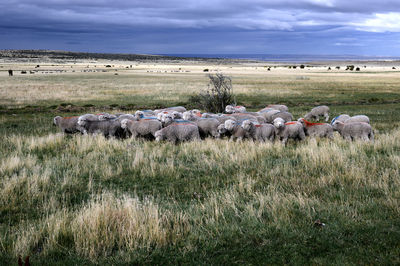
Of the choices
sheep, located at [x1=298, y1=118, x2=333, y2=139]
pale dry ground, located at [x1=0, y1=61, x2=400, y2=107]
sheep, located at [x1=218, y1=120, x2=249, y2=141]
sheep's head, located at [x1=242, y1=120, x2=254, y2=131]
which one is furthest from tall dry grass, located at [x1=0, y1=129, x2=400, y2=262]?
pale dry ground, located at [x1=0, y1=61, x2=400, y2=107]

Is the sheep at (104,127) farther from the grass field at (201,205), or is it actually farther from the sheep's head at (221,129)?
the sheep's head at (221,129)

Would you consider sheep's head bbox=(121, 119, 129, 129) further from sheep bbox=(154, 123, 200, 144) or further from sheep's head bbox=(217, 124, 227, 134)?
sheep's head bbox=(217, 124, 227, 134)

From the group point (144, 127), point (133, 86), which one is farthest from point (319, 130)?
point (133, 86)

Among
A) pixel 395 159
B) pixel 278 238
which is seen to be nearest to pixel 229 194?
pixel 278 238

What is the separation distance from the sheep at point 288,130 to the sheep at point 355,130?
66.6 inches

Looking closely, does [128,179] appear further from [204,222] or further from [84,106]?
[84,106]

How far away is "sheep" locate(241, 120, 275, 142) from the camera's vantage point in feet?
42.4

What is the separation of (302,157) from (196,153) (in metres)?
3.31

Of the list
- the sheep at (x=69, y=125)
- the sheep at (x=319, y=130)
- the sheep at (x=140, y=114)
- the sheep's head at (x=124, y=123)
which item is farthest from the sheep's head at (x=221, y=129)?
the sheep at (x=69, y=125)

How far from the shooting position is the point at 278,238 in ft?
16.9

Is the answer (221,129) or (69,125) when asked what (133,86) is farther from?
(221,129)

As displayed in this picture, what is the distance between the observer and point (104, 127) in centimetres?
1465

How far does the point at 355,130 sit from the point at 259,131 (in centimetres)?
371

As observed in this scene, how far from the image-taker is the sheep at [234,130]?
43.1 feet
